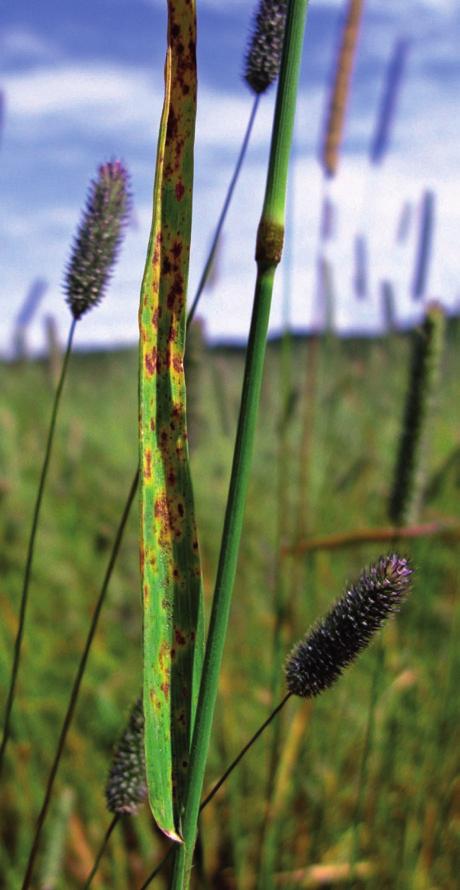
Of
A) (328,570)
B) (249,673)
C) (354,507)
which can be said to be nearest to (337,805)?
(249,673)

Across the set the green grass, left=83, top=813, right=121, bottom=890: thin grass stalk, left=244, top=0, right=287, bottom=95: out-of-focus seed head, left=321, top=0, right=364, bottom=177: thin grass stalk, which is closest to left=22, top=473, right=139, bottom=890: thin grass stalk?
left=83, top=813, right=121, bottom=890: thin grass stalk

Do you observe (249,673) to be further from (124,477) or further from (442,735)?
(124,477)

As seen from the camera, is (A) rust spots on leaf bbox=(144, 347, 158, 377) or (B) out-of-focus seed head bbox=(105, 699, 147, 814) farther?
(B) out-of-focus seed head bbox=(105, 699, 147, 814)

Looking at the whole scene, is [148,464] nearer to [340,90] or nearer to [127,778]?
[127,778]

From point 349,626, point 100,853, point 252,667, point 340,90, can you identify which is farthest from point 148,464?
point 252,667

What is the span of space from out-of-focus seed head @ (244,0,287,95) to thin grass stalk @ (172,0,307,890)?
0.15 metres

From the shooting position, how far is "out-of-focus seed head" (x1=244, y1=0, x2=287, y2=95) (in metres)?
0.50

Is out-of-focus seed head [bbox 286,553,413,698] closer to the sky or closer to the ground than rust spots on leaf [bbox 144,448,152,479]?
closer to the ground

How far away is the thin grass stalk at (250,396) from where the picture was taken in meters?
0.36

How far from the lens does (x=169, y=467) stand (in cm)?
42

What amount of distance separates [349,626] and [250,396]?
129 millimetres

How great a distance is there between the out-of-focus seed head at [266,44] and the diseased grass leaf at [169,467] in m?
0.11

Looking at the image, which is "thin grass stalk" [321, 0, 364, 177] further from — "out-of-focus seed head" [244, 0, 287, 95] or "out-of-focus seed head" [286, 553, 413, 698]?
"out-of-focus seed head" [286, 553, 413, 698]

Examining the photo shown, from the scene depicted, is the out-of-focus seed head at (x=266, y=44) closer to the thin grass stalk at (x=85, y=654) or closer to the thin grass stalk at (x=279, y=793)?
the thin grass stalk at (x=85, y=654)
